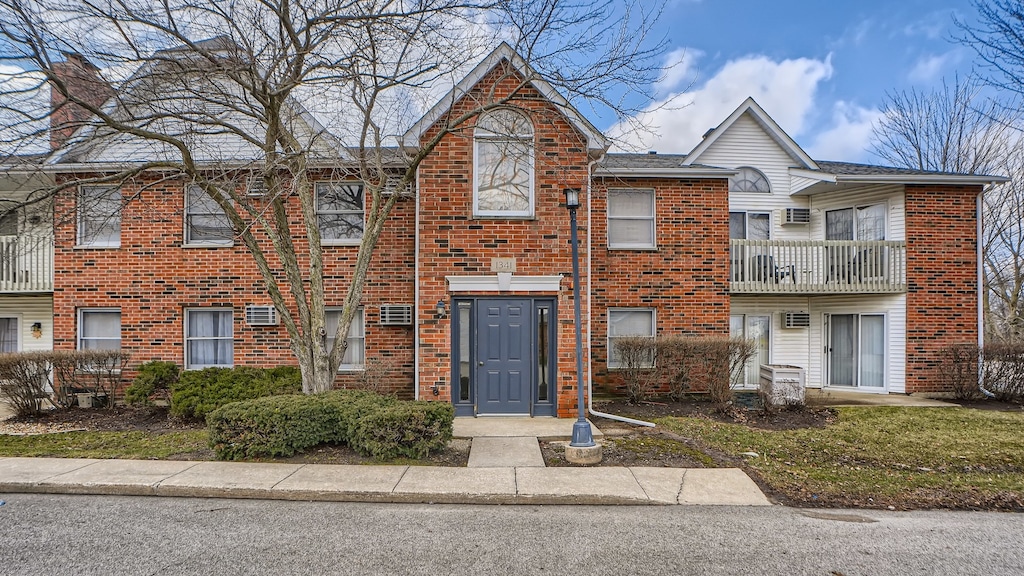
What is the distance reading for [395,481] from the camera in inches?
234

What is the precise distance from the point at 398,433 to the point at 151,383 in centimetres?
557

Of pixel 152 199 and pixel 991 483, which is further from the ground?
pixel 152 199

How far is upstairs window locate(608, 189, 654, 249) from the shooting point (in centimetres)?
1215

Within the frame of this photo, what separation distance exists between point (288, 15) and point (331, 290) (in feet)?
17.1

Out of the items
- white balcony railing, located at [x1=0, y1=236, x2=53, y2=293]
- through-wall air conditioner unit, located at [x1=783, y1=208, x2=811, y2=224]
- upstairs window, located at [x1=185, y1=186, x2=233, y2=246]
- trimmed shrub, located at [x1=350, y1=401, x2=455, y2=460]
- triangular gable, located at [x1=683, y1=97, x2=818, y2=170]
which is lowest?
trimmed shrub, located at [x1=350, y1=401, x2=455, y2=460]

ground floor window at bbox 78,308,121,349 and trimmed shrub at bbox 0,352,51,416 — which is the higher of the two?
ground floor window at bbox 78,308,121,349

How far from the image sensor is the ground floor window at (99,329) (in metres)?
11.5

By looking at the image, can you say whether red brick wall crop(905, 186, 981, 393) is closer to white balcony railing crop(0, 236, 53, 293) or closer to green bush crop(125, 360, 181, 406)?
green bush crop(125, 360, 181, 406)

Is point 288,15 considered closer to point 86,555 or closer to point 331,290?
point 331,290

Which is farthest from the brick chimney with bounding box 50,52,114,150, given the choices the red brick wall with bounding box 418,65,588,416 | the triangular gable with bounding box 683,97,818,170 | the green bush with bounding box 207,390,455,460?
the triangular gable with bounding box 683,97,818,170

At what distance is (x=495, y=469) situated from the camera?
6449 mm

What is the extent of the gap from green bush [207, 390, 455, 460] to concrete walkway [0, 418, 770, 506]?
0.27 metres

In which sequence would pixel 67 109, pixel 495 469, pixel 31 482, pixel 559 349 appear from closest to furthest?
pixel 31 482 → pixel 495 469 → pixel 67 109 → pixel 559 349

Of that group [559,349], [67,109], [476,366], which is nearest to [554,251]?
[559,349]
